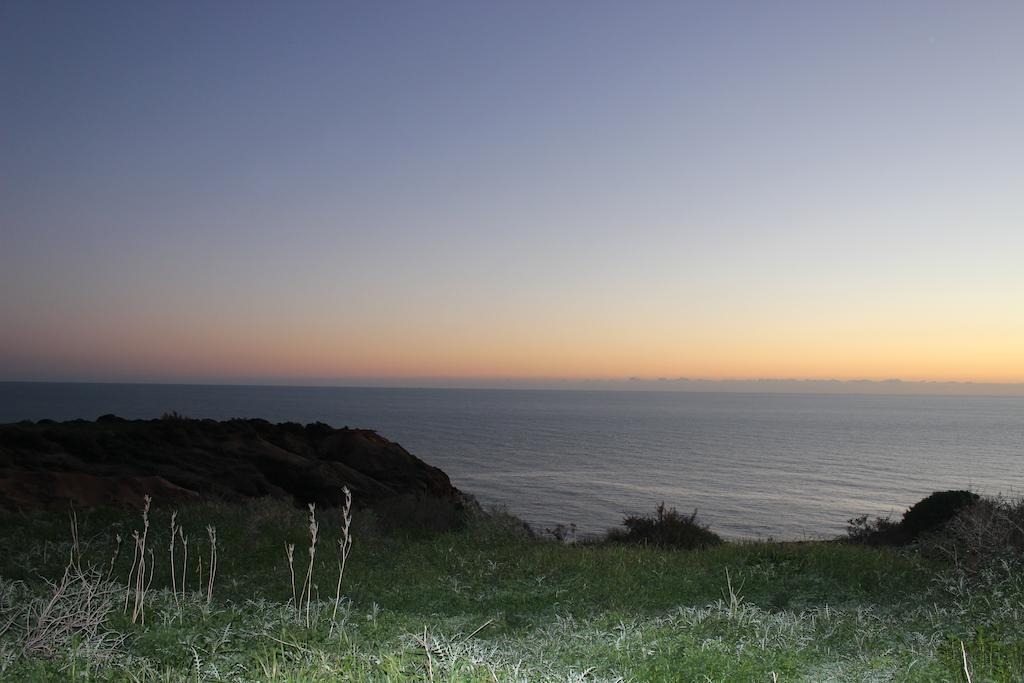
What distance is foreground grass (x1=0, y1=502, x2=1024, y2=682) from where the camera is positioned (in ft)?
19.6

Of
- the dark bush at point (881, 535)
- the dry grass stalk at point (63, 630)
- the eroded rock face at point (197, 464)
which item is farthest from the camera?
the dark bush at point (881, 535)

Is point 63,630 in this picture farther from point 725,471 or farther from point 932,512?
point 725,471

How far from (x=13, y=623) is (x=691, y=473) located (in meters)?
70.9

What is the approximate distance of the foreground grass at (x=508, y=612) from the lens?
5.96 m

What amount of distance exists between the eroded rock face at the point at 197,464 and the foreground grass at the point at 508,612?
4968 mm

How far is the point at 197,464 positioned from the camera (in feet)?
90.8

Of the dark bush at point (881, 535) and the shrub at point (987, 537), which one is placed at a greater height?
the shrub at point (987, 537)

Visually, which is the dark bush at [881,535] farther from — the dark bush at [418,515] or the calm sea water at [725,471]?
the calm sea water at [725,471]

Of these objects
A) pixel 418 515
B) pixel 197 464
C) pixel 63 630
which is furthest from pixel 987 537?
pixel 197 464

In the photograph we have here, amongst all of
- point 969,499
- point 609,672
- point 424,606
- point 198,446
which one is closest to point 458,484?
point 198,446

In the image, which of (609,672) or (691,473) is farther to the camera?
(691,473)

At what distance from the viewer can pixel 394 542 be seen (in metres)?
15.0

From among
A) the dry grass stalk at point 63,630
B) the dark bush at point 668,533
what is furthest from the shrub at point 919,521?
the dry grass stalk at point 63,630

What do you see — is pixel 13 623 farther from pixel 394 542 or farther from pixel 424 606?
pixel 394 542
